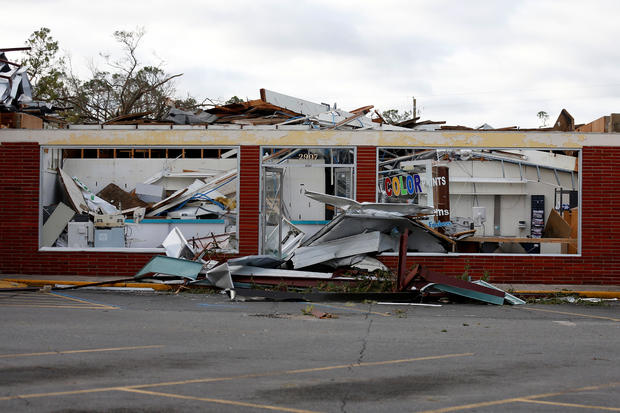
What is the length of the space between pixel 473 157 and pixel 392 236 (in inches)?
304

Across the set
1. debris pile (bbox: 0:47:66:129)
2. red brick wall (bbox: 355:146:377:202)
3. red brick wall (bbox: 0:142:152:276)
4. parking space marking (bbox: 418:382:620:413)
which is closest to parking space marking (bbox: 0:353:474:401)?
parking space marking (bbox: 418:382:620:413)

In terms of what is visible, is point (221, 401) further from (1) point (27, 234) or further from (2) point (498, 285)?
(1) point (27, 234)

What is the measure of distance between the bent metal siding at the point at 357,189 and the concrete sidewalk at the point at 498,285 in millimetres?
255

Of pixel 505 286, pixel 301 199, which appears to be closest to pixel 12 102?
pixel 301 199

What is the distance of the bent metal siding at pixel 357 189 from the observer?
16344mm

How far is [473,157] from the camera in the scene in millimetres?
22828

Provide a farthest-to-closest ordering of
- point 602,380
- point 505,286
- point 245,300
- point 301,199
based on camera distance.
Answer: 1. point 301,199
2. point 505,286
3. point 245,300
4. point 602,380

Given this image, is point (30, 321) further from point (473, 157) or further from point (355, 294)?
point (473, 157)

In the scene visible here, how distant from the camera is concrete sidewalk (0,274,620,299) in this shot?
1519 cm

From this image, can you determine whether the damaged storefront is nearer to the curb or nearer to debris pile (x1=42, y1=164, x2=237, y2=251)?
debris pile (x1=42, y1=164, x2=237, y2=251)

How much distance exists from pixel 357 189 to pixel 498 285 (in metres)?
3.63

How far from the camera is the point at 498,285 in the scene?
16172 millimetres

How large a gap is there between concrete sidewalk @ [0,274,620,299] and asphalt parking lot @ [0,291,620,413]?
2.43 m

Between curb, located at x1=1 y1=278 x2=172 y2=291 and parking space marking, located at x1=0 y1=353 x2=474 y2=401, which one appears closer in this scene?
parking space marking, located at x1=0 y1=353 x2=474 y2=401
